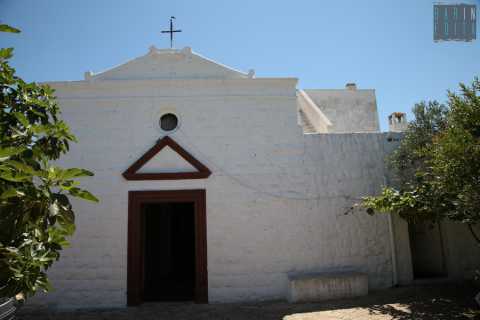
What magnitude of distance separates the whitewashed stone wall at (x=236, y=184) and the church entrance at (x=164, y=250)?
0.18m

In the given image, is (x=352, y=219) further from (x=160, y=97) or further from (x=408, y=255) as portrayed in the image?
(x=160, y=97)

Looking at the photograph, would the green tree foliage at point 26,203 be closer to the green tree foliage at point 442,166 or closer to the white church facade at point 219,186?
the white church facade at point 219,186

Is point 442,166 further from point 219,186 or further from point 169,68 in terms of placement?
point 169,68

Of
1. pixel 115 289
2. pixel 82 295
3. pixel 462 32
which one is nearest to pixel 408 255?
pixel 462 32

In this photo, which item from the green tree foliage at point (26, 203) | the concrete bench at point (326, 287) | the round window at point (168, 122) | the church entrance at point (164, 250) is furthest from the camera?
the round window at point (168, 122)

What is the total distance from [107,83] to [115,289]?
4.65 meters

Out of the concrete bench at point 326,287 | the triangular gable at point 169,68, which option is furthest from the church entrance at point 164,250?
the triangular gable at point 169,68

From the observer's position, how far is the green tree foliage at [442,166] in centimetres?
549

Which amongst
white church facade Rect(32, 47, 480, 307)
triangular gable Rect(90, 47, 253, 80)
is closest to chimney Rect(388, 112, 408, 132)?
white church facade Rect(32, 47, 480, 307)

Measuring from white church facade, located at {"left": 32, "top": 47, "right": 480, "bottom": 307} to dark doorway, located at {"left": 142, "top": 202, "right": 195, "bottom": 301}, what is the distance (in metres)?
0.54

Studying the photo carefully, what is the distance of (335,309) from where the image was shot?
693 centimetres

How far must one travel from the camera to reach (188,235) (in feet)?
43.9

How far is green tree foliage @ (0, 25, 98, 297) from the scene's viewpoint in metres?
2.55

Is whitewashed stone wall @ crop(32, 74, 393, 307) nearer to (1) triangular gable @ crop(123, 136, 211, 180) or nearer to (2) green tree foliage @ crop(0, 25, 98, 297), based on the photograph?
(1) triangular gable @ crop(123, 136, 211, 180)
